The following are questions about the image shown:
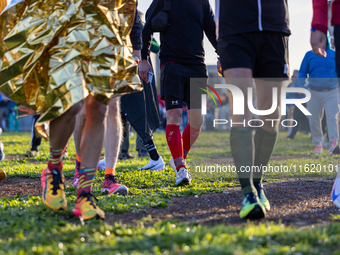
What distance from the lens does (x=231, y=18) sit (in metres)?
3.19

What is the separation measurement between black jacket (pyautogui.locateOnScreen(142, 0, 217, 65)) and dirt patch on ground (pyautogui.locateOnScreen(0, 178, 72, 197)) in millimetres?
2121

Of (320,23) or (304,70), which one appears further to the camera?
(304,70)

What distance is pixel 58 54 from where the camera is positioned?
107 inches

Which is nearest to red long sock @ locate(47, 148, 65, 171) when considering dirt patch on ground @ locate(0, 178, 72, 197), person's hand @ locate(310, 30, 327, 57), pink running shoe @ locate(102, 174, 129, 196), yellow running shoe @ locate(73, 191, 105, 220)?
yellow running shoe @ locate(73, 191, 105, 220)

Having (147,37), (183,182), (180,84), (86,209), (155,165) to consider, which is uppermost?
(147,37)

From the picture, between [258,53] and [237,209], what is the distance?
4.27ft

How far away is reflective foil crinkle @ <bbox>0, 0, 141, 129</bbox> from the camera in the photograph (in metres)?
2.67

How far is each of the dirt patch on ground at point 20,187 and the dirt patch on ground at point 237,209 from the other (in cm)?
163

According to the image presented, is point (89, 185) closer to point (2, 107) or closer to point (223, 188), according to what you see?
point (223, 188)

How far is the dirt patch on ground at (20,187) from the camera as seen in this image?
416 cm

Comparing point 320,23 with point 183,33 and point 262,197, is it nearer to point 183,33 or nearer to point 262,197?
point 262,197

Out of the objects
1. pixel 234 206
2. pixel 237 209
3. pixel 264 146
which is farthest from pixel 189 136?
pixel 237 209

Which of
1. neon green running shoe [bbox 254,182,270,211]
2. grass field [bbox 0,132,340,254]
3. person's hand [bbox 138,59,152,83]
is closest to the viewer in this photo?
grass field [bbox 0,132,340,254]

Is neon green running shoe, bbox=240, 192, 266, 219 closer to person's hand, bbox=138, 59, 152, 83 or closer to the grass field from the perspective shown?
the grass field
